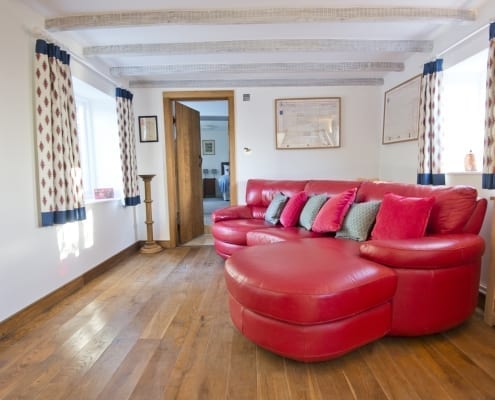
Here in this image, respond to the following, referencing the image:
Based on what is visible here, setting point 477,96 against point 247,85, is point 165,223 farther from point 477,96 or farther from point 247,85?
point 477,96

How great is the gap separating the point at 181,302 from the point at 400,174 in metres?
2.86

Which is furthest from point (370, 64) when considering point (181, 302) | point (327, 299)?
point (181, 302)

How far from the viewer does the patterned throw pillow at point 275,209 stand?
125 inches

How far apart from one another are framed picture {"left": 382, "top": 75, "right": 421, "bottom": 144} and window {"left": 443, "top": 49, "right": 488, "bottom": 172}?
0.33m

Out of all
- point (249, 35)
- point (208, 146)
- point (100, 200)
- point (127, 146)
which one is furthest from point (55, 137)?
point (208, 146)

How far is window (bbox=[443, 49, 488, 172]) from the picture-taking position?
8.91ft

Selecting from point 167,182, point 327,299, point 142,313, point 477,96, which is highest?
point 477,96

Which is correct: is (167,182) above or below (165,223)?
above

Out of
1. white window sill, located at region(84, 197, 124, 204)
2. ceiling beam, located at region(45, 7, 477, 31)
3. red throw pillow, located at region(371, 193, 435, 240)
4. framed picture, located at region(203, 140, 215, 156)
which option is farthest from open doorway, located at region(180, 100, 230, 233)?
red throw pillow, located at region(371, 193, 435, 240)

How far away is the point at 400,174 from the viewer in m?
3.54

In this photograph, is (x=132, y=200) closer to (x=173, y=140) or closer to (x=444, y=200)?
(x=173, y=140)

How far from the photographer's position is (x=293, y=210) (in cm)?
305

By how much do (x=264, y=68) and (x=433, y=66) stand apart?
5.55 feet

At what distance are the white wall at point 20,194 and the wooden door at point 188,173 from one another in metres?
1.87
